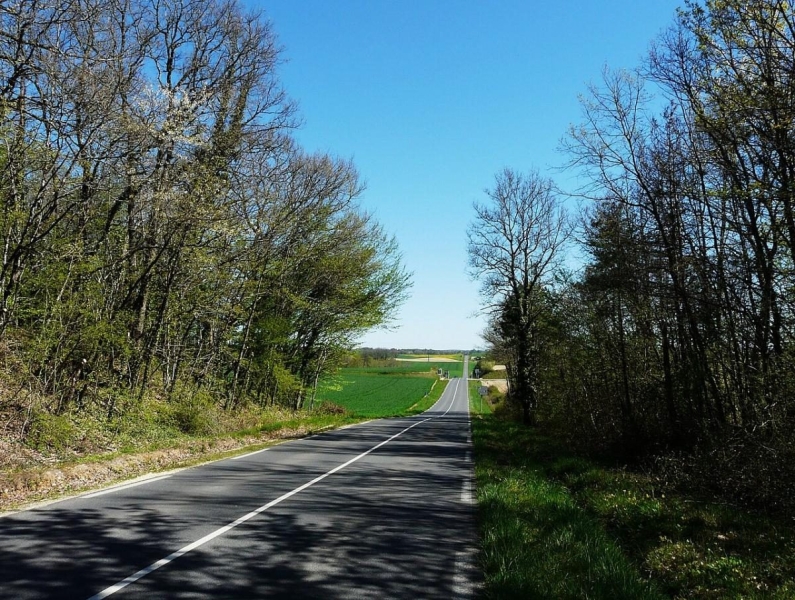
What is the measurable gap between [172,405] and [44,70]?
37.1ft

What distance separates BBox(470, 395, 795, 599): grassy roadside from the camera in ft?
18.5

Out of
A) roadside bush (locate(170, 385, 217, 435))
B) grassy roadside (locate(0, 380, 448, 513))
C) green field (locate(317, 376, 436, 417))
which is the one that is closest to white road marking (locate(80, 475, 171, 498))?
grassy roadside (locate(0, 380, 448, 513))

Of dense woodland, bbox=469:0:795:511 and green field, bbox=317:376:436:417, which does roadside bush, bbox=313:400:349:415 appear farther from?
dense woodland, bbox=469:0:795:511

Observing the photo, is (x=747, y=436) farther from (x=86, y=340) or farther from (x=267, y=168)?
(x=267, y=168)

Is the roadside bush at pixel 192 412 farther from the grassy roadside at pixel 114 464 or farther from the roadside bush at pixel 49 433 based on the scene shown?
the roadside bush at pixel 49 433

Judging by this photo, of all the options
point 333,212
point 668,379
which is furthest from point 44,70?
point 333,212

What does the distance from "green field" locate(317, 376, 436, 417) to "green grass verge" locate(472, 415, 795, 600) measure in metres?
31.5

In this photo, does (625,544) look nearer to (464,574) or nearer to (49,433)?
(464,574)

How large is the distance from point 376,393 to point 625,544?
3361 inches

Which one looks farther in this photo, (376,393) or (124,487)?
(376,393)

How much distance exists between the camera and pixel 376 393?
303ft

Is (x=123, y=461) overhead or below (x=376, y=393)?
overhead

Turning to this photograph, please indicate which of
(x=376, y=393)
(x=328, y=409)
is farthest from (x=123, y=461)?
(x=376, y=393)

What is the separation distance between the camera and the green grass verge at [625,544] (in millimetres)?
5637
